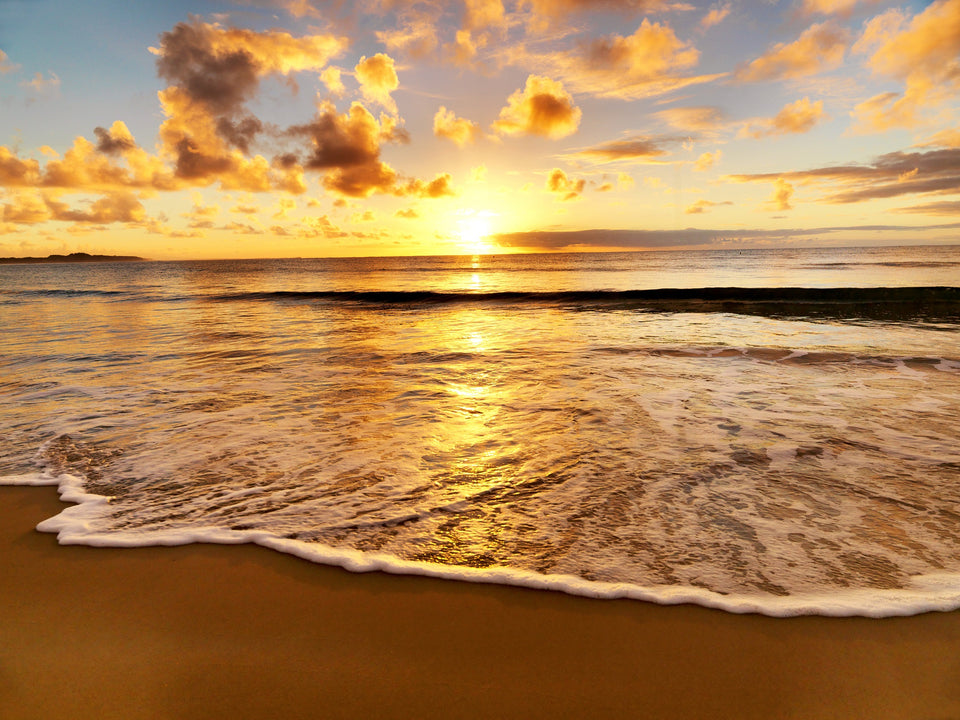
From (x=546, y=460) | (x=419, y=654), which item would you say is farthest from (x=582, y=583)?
(x=546, y=460)

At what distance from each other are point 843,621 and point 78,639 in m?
3.95

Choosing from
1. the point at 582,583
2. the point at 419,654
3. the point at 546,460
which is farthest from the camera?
the point at 546,460

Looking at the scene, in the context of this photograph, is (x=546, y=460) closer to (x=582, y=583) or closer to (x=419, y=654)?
(x=582, y=583)

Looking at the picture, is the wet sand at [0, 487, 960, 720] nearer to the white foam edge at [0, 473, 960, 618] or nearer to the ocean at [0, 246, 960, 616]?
the white foam edge at [0, 473, 960, 618]

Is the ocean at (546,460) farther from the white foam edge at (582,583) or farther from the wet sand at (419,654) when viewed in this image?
Answer: the wet sand at (419,654)

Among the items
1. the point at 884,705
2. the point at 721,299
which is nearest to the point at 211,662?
the point at 884,705

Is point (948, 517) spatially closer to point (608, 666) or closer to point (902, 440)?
point (902, 440)

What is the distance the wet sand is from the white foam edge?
0.19ft

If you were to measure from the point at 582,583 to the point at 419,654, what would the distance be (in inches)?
39.4

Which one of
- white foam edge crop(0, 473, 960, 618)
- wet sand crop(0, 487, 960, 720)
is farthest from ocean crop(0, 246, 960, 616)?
wet sand crop(0, 487, 960, 720)

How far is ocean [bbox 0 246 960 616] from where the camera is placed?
9.64 feet

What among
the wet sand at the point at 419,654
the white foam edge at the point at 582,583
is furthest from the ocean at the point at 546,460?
the wet sand at the point at 419,654

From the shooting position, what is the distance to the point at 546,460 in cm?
446

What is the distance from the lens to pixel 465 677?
216cm
